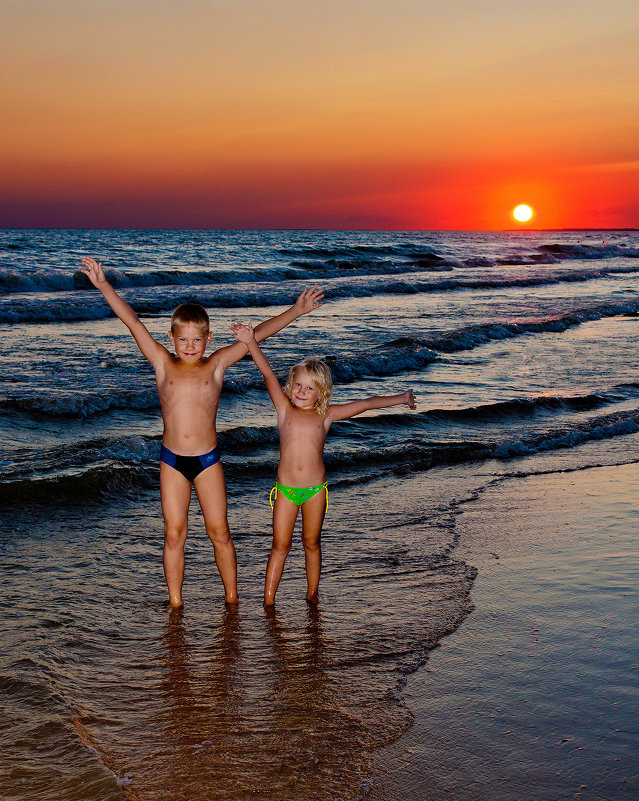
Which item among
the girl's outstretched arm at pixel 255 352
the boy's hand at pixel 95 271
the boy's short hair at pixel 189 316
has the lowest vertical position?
the girl's outstretched arm at pixel 255 352

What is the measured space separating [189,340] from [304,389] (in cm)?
72

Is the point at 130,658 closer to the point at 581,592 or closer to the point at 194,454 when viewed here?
the point at 194,454

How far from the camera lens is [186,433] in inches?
181

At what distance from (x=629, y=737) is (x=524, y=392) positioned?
9.27 m

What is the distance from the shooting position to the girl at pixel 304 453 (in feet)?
15.3

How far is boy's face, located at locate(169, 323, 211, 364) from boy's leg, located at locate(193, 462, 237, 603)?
0.65 m

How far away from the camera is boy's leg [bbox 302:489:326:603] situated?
4711mm

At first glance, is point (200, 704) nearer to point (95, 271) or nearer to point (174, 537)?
point (174, 537)

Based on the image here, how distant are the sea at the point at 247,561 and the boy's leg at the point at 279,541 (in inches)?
5.2

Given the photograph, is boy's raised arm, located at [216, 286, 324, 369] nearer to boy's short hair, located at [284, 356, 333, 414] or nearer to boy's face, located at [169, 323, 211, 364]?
boy's face, located at [169, 323, 211, 364]

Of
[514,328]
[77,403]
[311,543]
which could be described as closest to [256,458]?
[77,403]

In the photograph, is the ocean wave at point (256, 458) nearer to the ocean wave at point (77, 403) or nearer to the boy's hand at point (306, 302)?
the ocean wave at point (77, 403)

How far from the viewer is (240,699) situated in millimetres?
3598

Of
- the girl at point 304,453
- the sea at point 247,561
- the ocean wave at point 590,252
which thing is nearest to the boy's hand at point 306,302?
the girl at point 304,453
